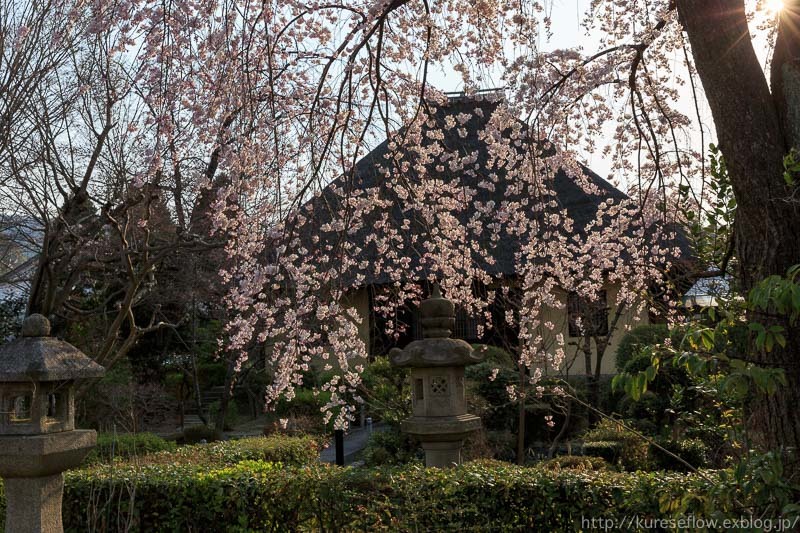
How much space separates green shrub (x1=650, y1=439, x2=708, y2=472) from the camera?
737cm

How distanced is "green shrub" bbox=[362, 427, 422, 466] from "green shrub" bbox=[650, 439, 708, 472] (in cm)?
283

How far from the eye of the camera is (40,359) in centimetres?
435

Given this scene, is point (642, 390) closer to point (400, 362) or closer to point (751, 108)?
point (751, 108)

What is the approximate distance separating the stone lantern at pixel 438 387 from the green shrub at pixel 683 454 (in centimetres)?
295

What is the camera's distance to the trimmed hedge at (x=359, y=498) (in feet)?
13.9

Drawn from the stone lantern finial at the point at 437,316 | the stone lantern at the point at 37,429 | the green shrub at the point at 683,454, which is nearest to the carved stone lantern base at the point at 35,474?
the stone lantern at the point at 37,429

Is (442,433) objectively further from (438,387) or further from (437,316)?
(437,316)

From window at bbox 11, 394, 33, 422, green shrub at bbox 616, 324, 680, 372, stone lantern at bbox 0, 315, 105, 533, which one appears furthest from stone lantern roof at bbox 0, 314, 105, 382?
green shrub at bbox 616, 324, 680, 372

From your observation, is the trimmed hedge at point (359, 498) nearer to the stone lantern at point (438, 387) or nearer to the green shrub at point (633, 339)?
the stone lantern at point (438, 387)

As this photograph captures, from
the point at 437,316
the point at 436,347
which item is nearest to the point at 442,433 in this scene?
the point at 436,347

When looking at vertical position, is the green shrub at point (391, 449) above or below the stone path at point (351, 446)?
above

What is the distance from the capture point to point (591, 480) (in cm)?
426

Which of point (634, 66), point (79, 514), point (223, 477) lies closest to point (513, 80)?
point (634, 66)

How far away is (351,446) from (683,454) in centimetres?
594
